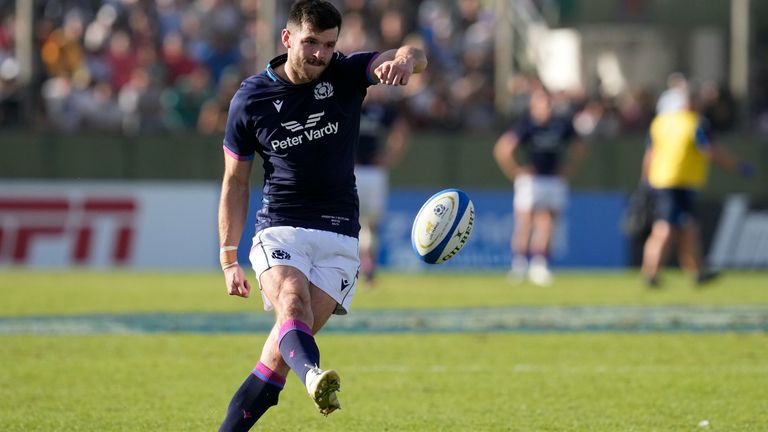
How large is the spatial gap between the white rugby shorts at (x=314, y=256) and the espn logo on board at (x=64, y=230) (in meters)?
14.3

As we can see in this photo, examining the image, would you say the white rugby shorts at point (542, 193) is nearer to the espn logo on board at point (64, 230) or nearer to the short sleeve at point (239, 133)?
the espn logo on board at point (64, 230)

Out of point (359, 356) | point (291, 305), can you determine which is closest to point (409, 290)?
point (359, 356)

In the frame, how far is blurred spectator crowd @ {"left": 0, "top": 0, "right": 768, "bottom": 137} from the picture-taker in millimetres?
21719

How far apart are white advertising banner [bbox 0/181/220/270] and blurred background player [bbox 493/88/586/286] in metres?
4.78

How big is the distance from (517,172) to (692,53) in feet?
28.8

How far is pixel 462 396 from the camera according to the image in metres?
8.61

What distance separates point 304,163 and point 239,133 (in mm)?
355

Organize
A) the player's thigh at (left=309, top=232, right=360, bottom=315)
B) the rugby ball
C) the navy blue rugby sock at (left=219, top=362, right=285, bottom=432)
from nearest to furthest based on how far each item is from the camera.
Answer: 1. the navy blue rugby sock at (left=219, top=362, right=285, bottom=432)
2. the player's thigh at (left=309, top=232, right=360, bottom=315)
3. the rugby ball

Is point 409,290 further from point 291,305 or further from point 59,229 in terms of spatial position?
point 291,305

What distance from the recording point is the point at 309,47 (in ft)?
21.0

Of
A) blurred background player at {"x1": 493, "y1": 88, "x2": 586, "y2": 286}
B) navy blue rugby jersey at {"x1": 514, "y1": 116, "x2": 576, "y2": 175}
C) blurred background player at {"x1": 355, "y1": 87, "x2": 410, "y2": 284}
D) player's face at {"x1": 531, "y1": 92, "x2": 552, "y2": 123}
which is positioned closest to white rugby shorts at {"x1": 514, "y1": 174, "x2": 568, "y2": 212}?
blurred background player at {"x1": 493, "y1": 88, "x2": 586, "y2": 286}

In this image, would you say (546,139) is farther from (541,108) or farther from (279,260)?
(279,260)

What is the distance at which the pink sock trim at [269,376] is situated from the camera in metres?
6.26

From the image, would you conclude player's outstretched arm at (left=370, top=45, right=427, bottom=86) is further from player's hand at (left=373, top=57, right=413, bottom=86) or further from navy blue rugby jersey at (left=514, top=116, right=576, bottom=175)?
navy blue rugby jersey at (left=514, top=116, right=576, bottom=175)
